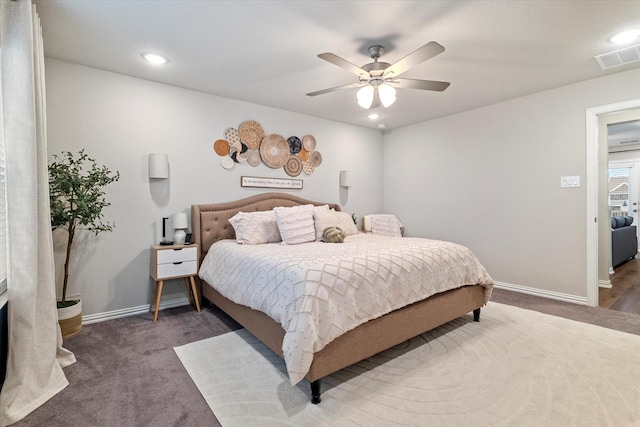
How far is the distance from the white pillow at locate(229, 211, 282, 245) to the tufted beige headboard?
19cm

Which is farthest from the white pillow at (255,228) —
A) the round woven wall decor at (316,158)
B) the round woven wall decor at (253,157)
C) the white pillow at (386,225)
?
the white pillow at (386,225)

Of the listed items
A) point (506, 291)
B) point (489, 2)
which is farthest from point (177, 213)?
point (506, 291)

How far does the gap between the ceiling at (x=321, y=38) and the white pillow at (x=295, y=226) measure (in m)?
1.48

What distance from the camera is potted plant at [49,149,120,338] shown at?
2541 mm

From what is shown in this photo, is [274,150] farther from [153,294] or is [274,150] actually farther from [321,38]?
[153,294]

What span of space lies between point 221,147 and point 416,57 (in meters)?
2.58

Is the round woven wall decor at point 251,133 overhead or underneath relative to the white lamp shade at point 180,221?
overhead

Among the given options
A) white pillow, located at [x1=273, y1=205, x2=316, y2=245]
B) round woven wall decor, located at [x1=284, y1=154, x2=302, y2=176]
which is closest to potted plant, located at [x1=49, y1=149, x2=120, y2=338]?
white pillow, located at [x1=273, y1=205, x2=316, y2=245]

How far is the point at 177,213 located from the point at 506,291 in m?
4.29

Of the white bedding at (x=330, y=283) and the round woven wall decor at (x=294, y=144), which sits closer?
the white bedding at (x=330, y=283)

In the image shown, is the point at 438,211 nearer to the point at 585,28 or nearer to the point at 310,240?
the point at 310,240

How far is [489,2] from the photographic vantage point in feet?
6.74

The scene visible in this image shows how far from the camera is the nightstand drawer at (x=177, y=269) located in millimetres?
3051

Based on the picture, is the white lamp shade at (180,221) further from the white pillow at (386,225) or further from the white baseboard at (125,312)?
the white pillow at (386,225)
